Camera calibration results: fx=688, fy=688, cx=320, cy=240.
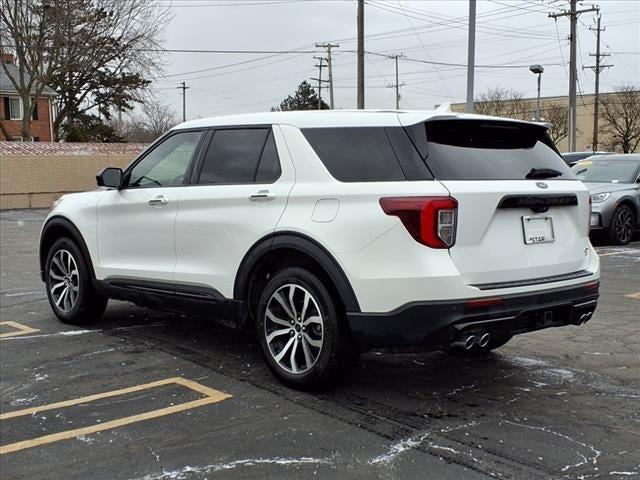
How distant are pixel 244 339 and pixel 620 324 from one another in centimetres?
349

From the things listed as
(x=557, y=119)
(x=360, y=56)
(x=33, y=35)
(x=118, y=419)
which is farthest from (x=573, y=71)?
(x=118, y=419)

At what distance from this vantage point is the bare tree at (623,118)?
5462 cm

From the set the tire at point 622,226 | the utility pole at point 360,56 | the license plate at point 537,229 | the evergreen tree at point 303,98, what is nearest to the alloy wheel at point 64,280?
the license plate at point 537,229

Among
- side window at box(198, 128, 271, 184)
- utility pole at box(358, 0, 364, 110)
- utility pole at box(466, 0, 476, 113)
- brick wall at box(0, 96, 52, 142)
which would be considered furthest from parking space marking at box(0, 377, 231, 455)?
brick wall at box(0, 96, 52, 142)

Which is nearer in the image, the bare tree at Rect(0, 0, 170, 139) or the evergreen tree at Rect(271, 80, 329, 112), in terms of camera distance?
the bare tree at Rect(0, 0, 170, 139)

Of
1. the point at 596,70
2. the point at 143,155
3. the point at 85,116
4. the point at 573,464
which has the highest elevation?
the point at 596,70

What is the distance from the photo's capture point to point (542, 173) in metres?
4.40

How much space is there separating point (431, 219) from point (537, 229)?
0.81 m

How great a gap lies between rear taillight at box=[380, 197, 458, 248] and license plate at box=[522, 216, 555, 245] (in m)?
0.55

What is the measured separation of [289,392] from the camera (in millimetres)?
A: 4445

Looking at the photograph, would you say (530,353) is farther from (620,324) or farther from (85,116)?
(85,116)

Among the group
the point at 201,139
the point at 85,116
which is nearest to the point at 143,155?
the point at 201,139

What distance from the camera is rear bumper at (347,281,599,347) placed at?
3785 millimetres

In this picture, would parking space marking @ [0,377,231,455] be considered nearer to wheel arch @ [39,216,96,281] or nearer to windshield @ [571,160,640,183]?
wheel arch @ [39,216,96,281]
